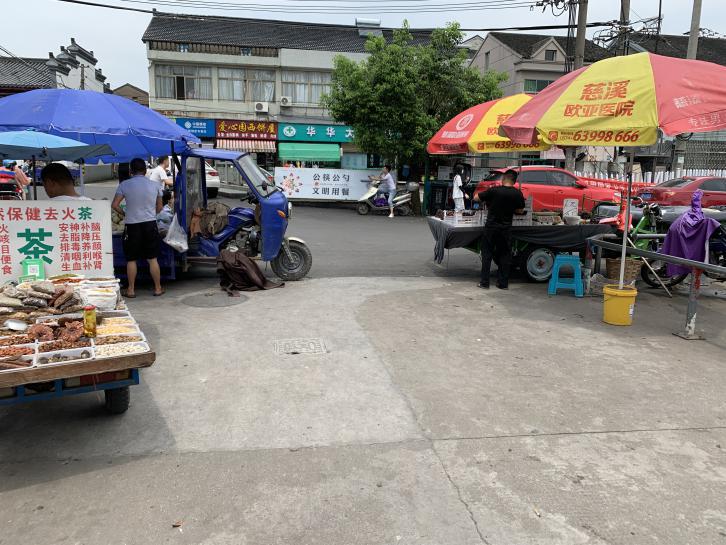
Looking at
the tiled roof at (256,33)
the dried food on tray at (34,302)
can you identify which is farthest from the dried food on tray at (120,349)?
the tiled roof at (256,33)

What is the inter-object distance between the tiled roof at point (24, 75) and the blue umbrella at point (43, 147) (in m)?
29.4

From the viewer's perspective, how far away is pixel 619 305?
267 inches

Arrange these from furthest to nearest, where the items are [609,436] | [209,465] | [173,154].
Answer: [173,154] → [609,436] → [209,465]

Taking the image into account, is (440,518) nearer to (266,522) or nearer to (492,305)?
(266,522)

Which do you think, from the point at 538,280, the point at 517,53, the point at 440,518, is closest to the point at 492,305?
the point at 538,280

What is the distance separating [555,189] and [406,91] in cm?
542

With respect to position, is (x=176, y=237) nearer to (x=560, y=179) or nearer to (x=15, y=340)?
(x=15, y=340)

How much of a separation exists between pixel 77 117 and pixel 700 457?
643 cm

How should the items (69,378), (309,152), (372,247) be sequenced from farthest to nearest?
(309,152) < (372,247) < (69,378)

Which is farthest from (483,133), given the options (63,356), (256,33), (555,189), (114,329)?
(256,33)

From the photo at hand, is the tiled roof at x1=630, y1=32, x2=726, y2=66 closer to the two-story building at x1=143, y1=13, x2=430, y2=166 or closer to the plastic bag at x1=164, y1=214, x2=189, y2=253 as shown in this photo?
the two-story building at x1=143, y1=13, x2=430, y2=166

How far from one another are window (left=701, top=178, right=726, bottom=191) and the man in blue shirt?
1564cm

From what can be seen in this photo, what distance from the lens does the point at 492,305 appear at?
7.75 metres

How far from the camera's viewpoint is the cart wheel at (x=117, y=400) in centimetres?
415
